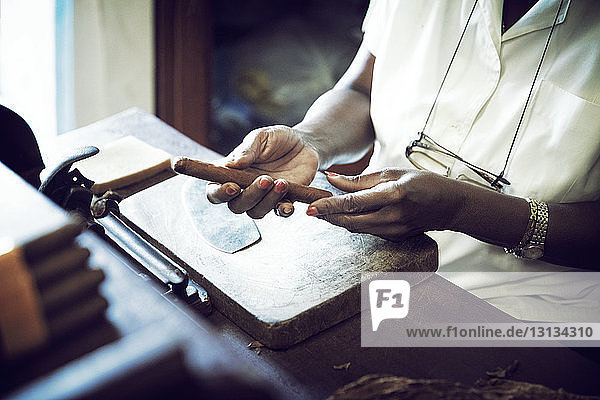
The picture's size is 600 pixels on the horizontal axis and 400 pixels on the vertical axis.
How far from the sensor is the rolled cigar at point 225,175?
1009mm

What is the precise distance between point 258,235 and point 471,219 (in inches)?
16.9

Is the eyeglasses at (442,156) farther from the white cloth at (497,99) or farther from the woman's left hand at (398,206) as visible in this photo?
the woman's left hand at (398,206)

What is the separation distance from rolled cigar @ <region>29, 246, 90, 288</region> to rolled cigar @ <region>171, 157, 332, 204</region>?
381 mm

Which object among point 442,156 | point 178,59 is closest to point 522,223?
point 442,156

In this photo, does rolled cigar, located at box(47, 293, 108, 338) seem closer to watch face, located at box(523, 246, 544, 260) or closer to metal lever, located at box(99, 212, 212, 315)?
metal lever, located at box(99, 212, 212, 315)

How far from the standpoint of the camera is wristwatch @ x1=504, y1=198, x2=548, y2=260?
1175 millimetres

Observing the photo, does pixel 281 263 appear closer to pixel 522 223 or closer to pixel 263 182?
pixel 263 182

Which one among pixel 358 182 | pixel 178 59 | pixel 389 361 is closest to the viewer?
pixel 389 361

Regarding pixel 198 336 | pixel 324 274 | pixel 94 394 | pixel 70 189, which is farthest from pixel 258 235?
pixel 94 394

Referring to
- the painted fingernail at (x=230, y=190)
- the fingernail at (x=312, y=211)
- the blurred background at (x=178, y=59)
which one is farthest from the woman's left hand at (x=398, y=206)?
the blurred background at (x=178, y=59)

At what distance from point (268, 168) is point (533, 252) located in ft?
1.95

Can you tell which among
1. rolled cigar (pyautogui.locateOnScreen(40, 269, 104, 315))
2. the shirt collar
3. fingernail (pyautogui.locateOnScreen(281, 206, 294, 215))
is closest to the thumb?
fingernail (pyautogui.locateOnScreen(281, 206, 294, 215))

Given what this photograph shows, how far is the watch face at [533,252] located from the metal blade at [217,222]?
563 millimetres

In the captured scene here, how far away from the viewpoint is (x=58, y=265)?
1.98 ft
